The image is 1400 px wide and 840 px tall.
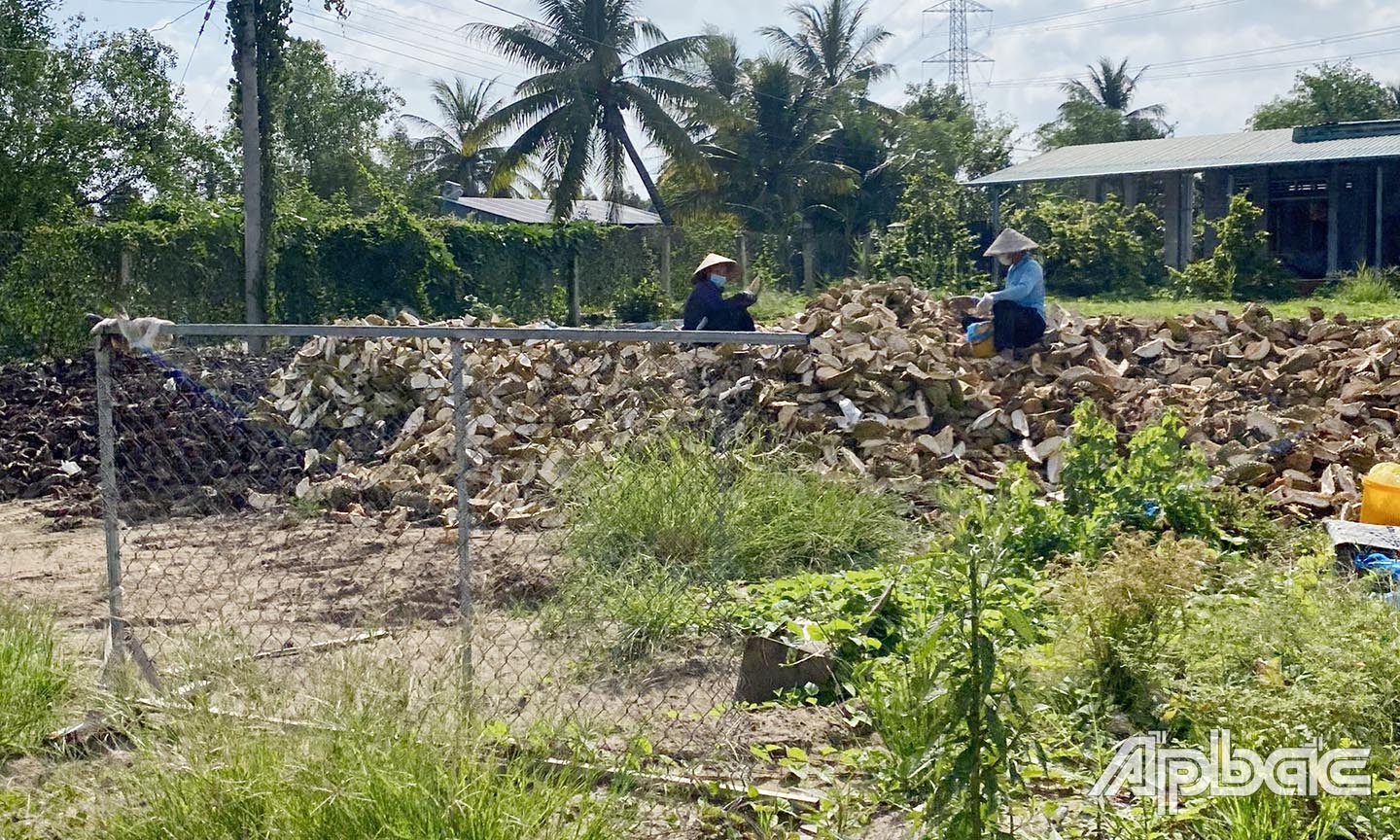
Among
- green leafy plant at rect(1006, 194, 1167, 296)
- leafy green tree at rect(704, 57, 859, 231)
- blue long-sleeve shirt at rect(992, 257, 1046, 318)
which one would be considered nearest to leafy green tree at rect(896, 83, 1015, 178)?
leafy green tree at rect(704, 57, 859, 231)

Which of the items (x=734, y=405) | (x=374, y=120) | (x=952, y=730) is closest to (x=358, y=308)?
(x=734, y=405)

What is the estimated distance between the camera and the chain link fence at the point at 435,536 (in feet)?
12.1

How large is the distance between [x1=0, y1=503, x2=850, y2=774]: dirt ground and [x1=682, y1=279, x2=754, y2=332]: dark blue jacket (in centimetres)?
291

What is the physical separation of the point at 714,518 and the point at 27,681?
8.72 ft

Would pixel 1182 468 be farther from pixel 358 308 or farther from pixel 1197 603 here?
pixel 358 308

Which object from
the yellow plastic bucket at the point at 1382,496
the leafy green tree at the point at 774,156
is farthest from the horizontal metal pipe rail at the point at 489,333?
the leafy green tree at the point at 774,156

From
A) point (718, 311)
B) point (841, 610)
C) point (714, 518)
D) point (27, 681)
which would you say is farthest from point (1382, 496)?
point (27, 681)

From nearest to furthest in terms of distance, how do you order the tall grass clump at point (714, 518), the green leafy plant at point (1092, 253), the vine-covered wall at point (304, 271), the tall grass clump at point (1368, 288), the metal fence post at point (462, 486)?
the metal fence post at point (462, 486)
the tall grass clump at point (714, 518)
the vine-covered wall at point (304, 271)
the tall grass clump at point (1368, 288)
the green leafy plant at point (1092, 253)

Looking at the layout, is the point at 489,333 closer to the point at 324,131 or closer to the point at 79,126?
the point at 79,126

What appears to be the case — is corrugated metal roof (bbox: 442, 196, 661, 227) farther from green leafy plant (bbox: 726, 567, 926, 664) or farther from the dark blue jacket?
green leafy plant (bbox: 726, 567, 926, 664)

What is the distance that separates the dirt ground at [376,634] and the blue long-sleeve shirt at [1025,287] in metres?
4.19

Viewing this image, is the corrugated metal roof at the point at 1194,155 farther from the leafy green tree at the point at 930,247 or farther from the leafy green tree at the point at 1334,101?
the leafy green tree at the point at 1334,101

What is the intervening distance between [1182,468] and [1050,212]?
2144 centimetres

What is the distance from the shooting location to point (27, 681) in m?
4.07
